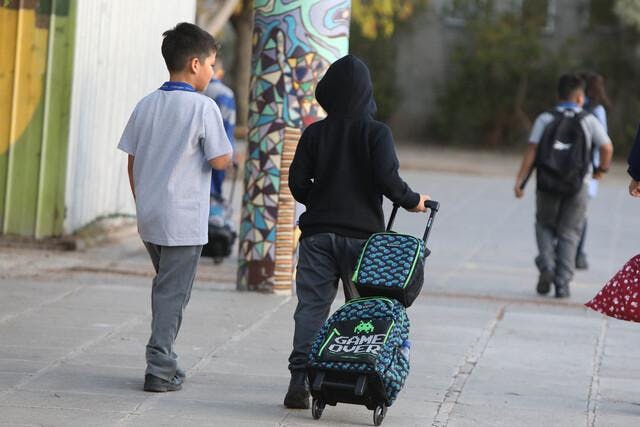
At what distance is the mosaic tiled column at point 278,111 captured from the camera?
974cm

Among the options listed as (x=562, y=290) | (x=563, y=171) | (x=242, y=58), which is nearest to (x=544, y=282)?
(x=562, y=290)

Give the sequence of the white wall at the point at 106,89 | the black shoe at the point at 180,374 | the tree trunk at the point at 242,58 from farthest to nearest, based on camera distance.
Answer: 1. the tree trunk at the point at 242,58
2. the white wall at the point at 106,89
3. the black shoe at the point at 180,374

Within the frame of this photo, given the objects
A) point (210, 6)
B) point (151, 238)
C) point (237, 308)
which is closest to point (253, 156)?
point (237, 308)

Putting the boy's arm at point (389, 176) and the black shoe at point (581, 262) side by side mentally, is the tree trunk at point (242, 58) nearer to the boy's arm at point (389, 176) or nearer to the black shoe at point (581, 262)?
the black shoe at point (581, 262)

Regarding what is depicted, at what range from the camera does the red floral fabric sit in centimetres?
641

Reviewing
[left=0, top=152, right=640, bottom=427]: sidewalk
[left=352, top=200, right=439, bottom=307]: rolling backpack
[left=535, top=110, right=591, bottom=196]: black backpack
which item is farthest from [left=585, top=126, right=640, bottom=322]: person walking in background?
[left=535, top=110, right=591, bottom=196]: black backpack

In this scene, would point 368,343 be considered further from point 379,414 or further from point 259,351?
point 259,351

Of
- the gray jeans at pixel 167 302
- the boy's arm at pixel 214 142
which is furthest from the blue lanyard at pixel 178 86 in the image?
the gray jeans at pixel 167 302

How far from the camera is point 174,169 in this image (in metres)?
6.36

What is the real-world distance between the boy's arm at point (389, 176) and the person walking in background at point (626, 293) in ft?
3.52

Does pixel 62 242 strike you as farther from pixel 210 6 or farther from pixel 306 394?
pixel 210 6

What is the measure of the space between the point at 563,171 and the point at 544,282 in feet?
3.12

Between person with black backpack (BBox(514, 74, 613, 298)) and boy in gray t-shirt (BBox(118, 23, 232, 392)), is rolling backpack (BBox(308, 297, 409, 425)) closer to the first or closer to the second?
boy in gray t-shirt (BBox(118, 23, 232, 392))

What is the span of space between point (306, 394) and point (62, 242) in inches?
237
